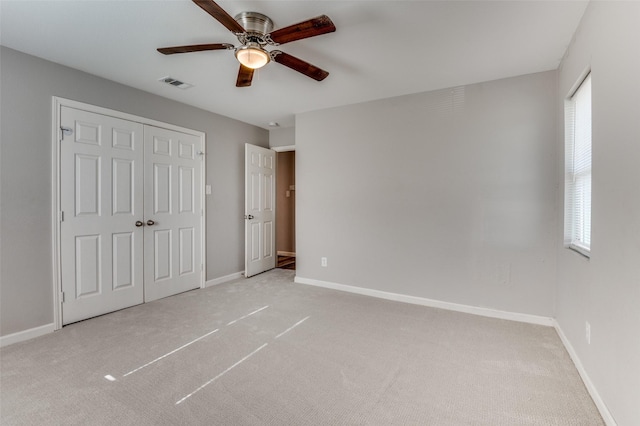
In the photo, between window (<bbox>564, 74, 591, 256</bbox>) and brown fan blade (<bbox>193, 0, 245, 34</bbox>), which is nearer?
brown fan blade (<bbox>193, 0, 245, 34</bbox>)

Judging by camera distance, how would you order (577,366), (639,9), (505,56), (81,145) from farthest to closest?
(81,145), (505,56), (577,366), (639,9)

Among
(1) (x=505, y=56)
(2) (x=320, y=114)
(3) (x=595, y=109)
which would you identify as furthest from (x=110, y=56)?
(3) (x=595, y=109)

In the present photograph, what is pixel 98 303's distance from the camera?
3.05 meters

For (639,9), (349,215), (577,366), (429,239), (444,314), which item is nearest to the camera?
(639,9)

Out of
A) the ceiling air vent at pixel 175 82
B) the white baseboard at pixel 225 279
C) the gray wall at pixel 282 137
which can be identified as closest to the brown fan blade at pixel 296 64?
the ceiling air vent at pixel 175 82

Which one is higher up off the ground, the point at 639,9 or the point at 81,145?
the point at 639,9

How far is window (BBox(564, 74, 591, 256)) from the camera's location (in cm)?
213

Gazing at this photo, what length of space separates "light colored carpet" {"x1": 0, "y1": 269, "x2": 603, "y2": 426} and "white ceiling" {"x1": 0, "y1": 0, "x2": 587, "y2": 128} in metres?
2.45

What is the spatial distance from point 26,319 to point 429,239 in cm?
396

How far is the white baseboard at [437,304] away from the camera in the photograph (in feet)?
9.48

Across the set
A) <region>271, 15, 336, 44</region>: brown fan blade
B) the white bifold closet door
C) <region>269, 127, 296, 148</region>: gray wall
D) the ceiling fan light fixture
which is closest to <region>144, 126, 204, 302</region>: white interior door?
the white bifold closet door

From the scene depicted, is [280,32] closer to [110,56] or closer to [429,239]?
[110,56]

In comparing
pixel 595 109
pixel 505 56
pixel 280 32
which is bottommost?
pixel 595 109

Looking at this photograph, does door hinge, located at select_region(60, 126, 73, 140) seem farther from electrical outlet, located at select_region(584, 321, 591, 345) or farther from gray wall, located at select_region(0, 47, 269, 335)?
electrical outlet, located at select_region(584, 321, 591, 345)
